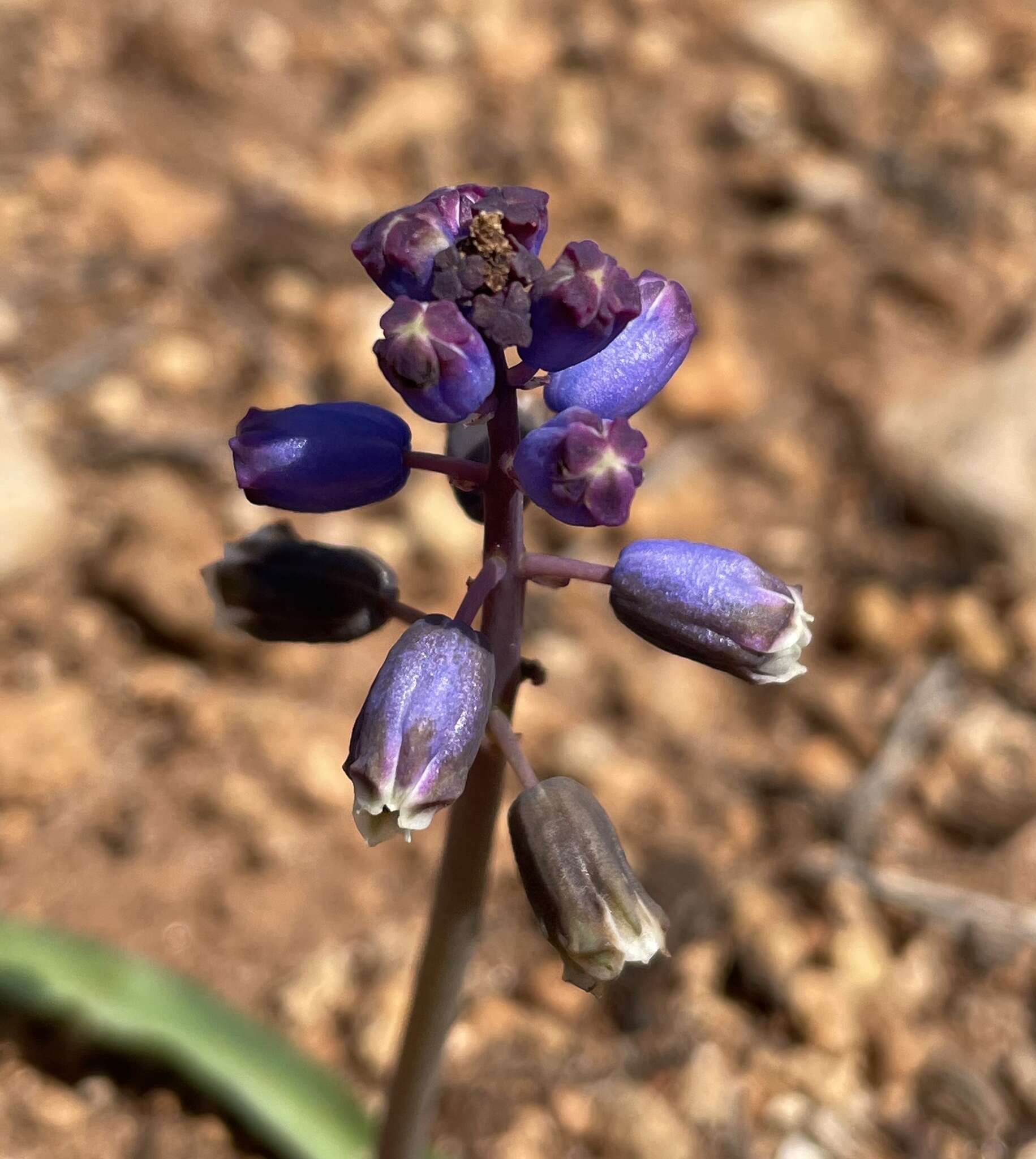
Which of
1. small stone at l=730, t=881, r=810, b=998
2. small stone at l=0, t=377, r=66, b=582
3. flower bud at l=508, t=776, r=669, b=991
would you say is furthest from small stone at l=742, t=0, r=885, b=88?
flower bud at l=508, t=776, r=669, b=991

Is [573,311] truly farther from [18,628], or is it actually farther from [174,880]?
[18,628]

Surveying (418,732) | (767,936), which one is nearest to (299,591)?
(418,732)

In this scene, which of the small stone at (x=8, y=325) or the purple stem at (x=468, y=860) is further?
the small stone at (x=8, y=325)

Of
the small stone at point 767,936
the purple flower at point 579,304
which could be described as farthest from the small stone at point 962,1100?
the purple flower at point 579,304

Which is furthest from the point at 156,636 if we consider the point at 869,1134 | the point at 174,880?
the point at 869,1134

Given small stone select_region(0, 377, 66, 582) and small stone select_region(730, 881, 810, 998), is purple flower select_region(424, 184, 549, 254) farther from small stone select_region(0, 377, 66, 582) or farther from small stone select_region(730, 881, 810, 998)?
small stone select_region(0, 377, 66, 582)

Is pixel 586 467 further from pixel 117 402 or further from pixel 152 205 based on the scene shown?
pixel 152 205

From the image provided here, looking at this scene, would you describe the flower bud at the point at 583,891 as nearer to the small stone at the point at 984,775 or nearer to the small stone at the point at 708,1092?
the small stone at the point at 708,1092

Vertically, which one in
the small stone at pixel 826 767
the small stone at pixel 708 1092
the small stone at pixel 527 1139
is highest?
the small stone at pixel 826 767
